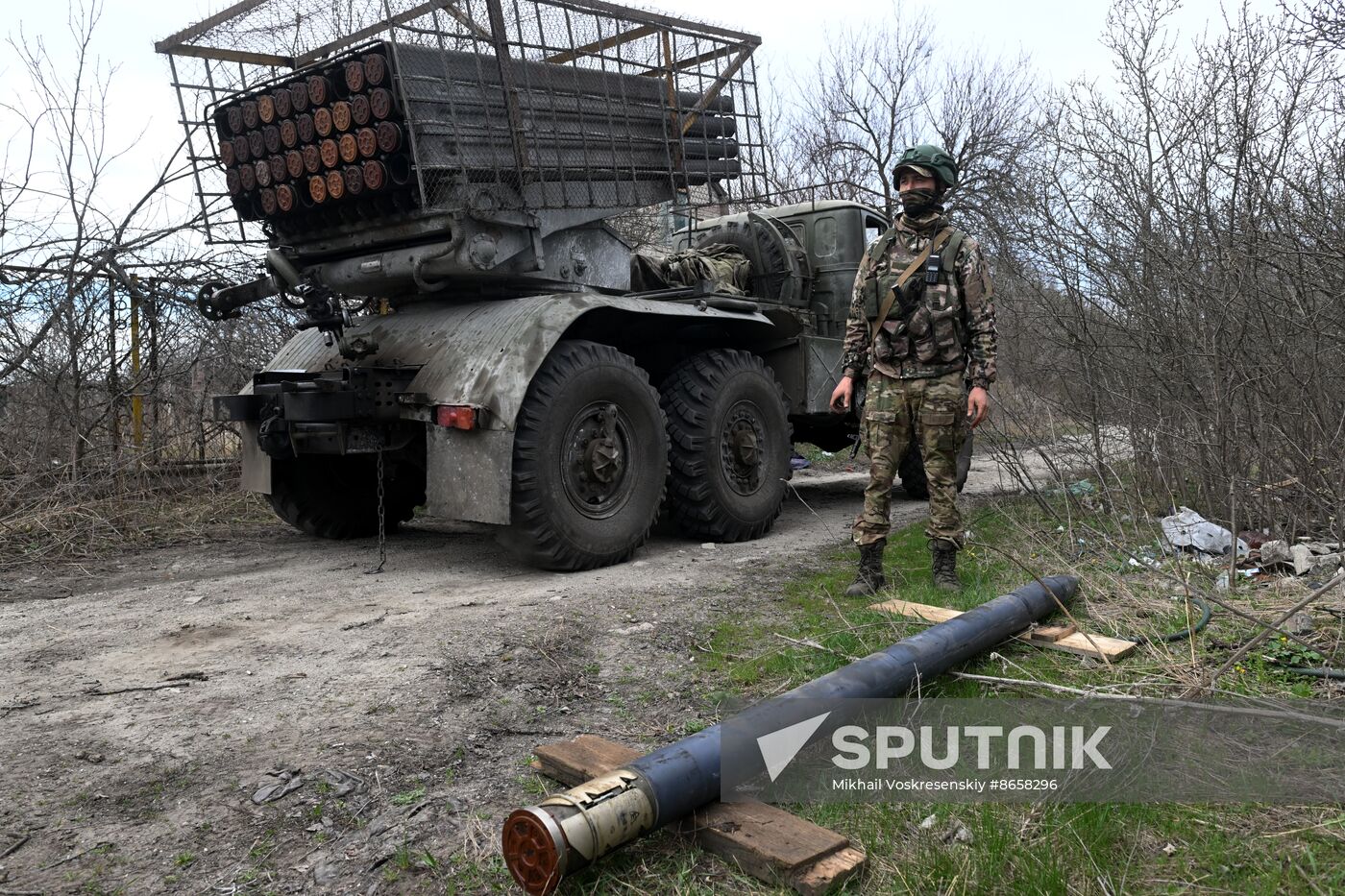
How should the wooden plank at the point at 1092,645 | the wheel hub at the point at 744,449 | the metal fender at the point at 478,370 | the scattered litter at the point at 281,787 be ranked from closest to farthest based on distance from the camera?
1. the scattered litter at the point at 281,787
2. the wooden plank at the point at 1092,645
3. the metal fender at the point at 478,370
4. the wheel hub at the point at 744,449

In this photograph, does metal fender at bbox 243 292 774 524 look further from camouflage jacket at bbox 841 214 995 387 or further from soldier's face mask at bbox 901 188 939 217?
soldier's face mask at bbox 901 188 939 217

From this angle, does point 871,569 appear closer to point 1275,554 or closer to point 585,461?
point 585,461

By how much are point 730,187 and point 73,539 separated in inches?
187

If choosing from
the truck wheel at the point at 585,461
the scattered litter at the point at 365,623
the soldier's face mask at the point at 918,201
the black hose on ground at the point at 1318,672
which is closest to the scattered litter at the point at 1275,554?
the black hose on ground at the point at 1318,672

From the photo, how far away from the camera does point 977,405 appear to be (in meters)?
4.50

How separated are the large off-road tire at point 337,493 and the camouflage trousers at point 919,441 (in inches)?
116

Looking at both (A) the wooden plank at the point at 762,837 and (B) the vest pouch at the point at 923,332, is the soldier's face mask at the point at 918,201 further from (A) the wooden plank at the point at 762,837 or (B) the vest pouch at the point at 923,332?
(A) the wooden plank at the point at 762,837

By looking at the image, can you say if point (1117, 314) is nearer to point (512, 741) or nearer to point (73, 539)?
point (512, 741)

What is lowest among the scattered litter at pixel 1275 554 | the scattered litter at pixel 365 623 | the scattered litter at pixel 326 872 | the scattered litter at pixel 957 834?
the scattered litter at pixel 326 872

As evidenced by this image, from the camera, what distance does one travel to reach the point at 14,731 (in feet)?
9.87

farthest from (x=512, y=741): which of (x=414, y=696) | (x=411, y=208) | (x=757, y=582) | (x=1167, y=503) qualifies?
(x=1167, y=503)

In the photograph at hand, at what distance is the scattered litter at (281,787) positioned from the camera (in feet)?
8.30

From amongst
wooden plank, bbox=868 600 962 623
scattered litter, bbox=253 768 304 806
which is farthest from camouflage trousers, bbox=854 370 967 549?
scattered litter, bbox=253 768 304 806

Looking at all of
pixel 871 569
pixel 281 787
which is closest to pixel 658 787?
pixel 281 787
